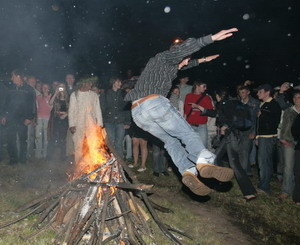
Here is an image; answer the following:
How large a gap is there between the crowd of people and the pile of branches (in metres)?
0.96

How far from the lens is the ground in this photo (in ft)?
16.4

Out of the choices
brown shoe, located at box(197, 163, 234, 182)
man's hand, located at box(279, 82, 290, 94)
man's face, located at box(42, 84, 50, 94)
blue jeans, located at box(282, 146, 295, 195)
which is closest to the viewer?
brown shoe, located at box(197, 163, 234, 182)


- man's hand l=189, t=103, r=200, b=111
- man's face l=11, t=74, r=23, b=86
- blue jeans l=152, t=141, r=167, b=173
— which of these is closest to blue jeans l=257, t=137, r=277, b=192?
man's hand l=189, t=103, r=200, b=111

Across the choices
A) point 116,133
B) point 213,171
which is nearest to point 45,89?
point 116,133

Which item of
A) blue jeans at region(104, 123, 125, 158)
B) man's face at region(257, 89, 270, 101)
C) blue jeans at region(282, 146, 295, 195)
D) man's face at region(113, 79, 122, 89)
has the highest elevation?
man's face at region(113, 79, 122, 89)

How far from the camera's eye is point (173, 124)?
4574mm

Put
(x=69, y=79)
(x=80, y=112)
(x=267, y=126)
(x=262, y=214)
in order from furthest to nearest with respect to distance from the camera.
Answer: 1. (x=69, y=79)
2. (x=80, y=112)
3. (x=267, y=126)
4. (x=262, y=214)

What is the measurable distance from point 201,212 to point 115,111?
14.8ft

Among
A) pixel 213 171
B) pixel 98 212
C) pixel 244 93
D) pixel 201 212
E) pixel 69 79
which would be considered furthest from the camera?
pixel 69 79

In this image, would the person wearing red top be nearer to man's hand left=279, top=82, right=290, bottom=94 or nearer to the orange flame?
man's hand left=279, top=82, right=290, bottom=94

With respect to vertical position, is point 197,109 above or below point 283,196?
above

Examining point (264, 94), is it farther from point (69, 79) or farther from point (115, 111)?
point (69, 79)

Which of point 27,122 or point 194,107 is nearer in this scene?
point 194,107

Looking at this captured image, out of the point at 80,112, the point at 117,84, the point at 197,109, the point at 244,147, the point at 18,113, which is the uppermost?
the point at 117,84
